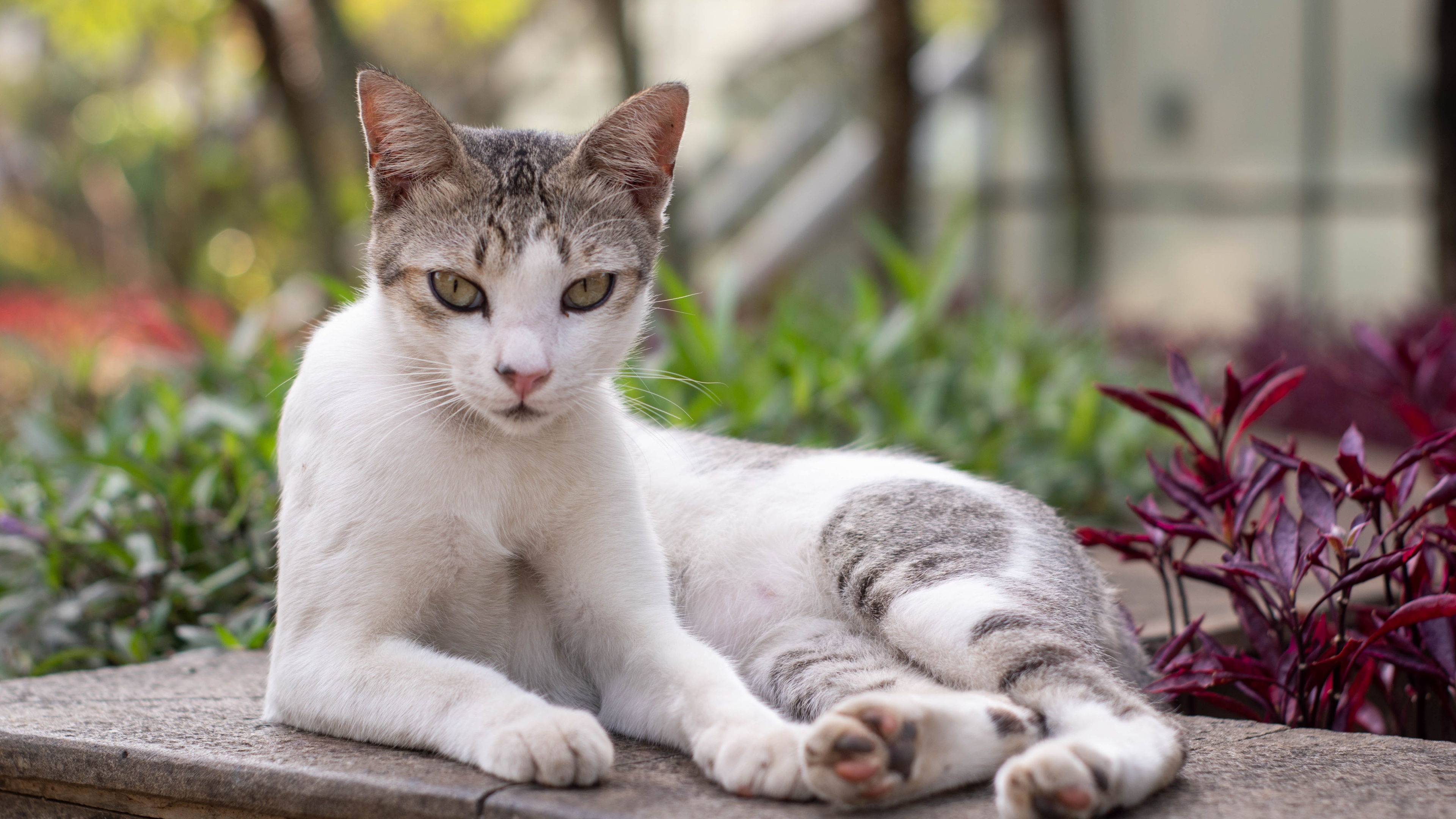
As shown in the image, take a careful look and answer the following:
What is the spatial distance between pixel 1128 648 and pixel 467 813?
1.53m

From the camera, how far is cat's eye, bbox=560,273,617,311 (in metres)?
2.36

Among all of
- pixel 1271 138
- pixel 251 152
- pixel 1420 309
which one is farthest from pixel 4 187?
pixel 1420 309

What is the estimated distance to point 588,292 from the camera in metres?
2.40

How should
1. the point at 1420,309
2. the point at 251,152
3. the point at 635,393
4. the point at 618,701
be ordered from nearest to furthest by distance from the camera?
the point at 618,701 < the point at 635,393 < the point at 1420,309 < the point at 251,152

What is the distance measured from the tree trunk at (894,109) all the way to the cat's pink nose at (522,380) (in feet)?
17.3

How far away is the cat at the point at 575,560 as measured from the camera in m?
2.04

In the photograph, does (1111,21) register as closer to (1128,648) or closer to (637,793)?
(1128,648)

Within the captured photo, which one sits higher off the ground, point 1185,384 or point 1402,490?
point 1185,384

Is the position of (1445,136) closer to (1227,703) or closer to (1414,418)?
(1414,418)

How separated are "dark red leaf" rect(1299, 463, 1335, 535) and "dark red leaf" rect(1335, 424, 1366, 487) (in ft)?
0.24

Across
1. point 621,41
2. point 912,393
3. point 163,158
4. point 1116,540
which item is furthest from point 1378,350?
point 163,158

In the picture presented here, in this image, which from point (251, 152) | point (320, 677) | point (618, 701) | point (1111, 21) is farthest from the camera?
point (251, 152)

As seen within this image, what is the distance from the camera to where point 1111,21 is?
1183cm

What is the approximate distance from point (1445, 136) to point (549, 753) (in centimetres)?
821
